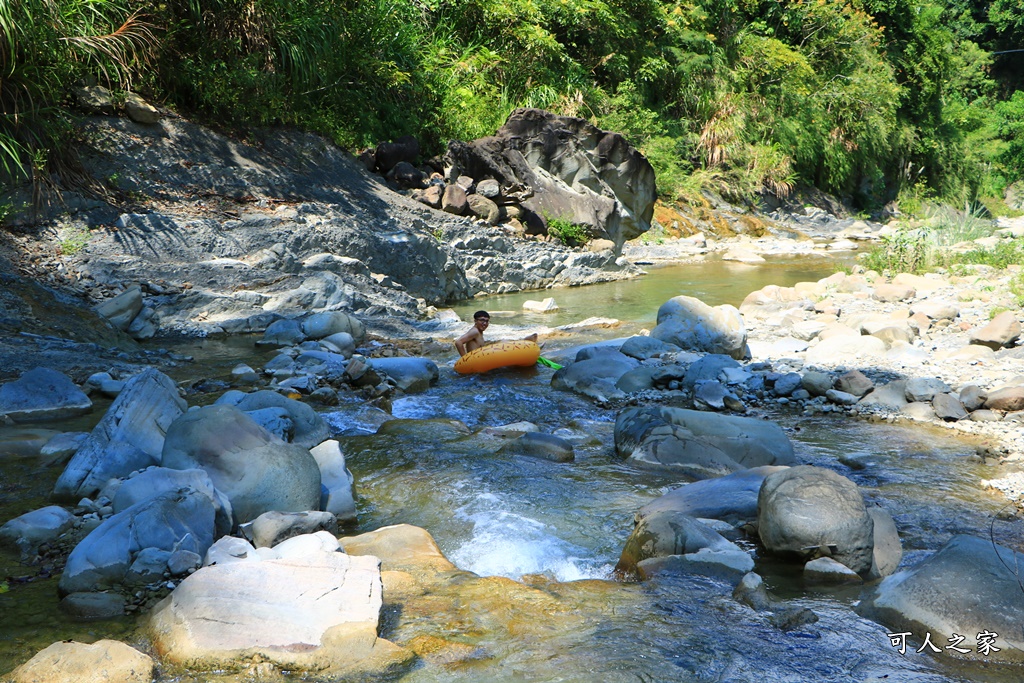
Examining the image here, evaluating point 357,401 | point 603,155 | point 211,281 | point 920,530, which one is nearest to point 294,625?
point 920,530

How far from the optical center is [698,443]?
482 centimetres

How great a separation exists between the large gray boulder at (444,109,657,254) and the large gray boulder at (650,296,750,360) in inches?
218

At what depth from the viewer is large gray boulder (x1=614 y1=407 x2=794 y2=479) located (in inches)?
186

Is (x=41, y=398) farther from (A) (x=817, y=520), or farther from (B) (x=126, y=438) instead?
(A) (x=817, y=520)

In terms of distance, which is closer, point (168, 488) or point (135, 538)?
point (135, 538)

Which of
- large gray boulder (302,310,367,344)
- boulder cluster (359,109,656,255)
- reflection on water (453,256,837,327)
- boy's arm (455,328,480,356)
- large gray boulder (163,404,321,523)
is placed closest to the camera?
large gray boulder (163,404,321,523)

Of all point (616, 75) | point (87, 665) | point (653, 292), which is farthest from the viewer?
point (616, 75)

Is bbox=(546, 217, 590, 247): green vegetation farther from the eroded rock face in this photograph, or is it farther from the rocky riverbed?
the eroded rock face

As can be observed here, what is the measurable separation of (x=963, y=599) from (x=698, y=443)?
80.2 inches

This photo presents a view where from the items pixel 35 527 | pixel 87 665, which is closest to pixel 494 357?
pixel 35 527

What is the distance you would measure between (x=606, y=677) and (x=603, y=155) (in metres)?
12.6

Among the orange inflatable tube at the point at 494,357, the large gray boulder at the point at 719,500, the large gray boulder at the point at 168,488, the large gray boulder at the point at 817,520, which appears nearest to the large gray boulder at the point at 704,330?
the orange inflatable tube at the point at 494,357

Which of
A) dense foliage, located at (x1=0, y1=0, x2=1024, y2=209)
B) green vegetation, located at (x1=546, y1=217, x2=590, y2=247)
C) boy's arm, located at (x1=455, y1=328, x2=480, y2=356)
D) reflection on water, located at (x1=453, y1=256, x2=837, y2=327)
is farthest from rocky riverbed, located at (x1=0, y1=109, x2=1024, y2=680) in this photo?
dense foliage, located at (x1=0, y1=0, x2=1024, y2=209)

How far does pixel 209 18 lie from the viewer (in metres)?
10.8
